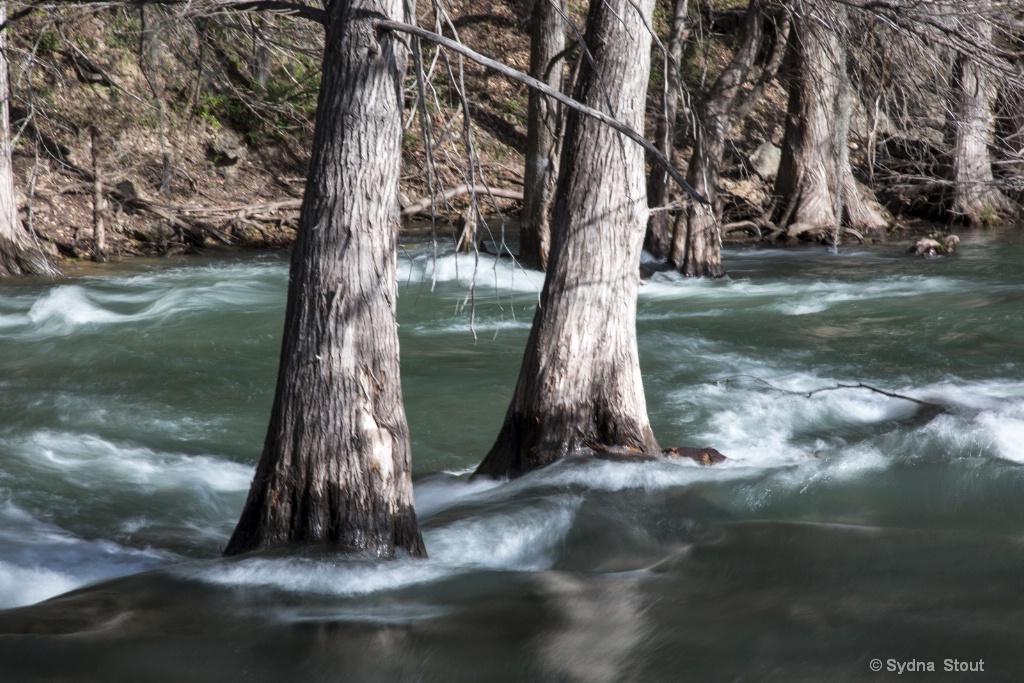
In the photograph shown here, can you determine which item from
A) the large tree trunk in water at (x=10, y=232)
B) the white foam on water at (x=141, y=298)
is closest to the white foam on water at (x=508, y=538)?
the white foam on water at (x=141, y=298)

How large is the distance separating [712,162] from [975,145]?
18.6 feet

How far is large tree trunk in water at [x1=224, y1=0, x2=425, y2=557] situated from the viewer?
4.83 meters

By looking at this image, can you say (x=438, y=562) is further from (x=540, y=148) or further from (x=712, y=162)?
(x=712, y=162)

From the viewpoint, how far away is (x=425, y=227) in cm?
2125

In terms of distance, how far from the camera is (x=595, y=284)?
668 centimetres

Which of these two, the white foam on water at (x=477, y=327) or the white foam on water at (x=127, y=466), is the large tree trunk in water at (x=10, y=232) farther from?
the white foam on water at (x=127, y=466)

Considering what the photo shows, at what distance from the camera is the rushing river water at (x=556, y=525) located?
448cm

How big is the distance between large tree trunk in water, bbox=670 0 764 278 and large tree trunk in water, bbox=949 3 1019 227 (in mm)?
3004

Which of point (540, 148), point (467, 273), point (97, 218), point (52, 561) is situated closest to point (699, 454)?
point (52, 561)

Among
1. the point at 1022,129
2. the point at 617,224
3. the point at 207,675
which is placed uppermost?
the point at 1022,129

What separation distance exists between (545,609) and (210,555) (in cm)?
220

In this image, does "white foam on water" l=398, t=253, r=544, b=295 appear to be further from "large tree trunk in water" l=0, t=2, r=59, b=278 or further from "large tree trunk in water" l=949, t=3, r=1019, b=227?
"large tree trunk in water" l=949, t=3, r=1019, b=227

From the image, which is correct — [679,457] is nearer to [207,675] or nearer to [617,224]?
[617,224]

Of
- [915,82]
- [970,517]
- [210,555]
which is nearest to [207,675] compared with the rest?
[210,555]
